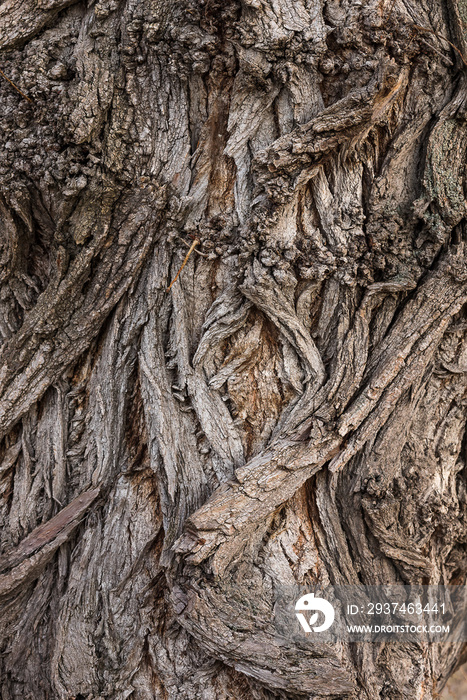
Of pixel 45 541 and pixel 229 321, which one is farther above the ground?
pixel 229 321

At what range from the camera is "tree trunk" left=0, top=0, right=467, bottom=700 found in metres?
1.90

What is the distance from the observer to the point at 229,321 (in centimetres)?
200

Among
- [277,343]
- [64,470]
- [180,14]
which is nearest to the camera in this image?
[180,14]

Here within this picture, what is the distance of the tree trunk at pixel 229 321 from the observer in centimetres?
190

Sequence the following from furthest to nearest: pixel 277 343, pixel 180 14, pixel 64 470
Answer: pixel 64 470 < pixel 277 343 < pixel 180 14

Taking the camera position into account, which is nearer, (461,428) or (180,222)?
(180,222)

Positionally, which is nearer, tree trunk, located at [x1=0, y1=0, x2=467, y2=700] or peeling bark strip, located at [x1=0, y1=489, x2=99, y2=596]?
tree trunk, located at [x1=0, y1=0, x2=467, y2=700]

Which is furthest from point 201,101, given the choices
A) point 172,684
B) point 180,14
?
point 172,684

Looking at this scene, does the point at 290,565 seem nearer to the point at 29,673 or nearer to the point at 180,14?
the point at 29,673

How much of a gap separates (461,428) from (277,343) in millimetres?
955

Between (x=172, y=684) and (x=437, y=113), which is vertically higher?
(x=437, y=113)

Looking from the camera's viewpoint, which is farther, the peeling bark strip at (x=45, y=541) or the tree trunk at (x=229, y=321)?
the peeling bark strip at (x=45, y=541)

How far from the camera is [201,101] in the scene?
79.3 inches

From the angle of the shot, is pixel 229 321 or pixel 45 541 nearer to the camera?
pixel 229 321
